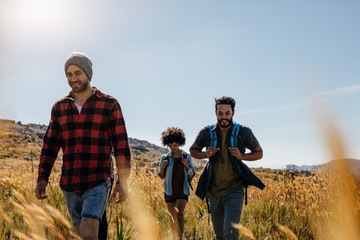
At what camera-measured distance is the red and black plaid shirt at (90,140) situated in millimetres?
3062

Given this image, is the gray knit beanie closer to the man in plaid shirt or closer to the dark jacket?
the man in plaid shirt

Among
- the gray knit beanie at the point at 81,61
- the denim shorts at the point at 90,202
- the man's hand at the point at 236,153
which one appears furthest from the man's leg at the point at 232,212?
the gray knit beanie at the point at 81,61

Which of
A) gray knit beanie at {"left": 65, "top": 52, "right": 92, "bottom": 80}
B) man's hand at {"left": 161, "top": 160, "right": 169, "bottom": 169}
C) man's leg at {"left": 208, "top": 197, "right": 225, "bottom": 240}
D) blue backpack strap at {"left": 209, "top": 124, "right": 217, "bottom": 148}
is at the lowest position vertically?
man's leg at {"left": 208, "top": 197, "right": 225, "bottom": 240}

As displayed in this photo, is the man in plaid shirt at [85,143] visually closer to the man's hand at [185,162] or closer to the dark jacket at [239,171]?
the dark jacket at [239,171]

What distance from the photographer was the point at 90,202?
283 centimetres

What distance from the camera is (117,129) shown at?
127 inches

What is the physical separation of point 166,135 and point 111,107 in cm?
247

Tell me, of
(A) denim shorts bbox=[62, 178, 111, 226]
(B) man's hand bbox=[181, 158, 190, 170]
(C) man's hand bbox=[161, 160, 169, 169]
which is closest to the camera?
(A) denim shorts bbox=[62, 178, 111, 226]

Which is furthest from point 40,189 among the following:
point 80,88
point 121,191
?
point 80,88

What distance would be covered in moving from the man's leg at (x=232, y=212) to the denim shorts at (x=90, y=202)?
1.53 metres

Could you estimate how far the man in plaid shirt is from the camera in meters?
3.03

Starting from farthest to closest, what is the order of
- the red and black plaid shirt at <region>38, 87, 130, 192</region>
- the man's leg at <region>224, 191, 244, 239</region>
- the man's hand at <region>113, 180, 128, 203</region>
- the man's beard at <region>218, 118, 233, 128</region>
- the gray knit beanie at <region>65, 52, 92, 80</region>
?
the man's beard at <region>218, 118, 233, 128</region> → the man's leg at <region>224, 191, 244, 239</region> → the gray knit beanie at <region>65, 52, 92, 80</region> → the red and black plaid shirt at <region>38, 87, 130, 192</region> → the man's hand at <region>113, 180, 128, 203</region>

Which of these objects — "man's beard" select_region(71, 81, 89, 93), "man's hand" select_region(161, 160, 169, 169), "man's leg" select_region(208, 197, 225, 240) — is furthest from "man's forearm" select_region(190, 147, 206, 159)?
"man's beard" select_region(71, 81, 89, 93)

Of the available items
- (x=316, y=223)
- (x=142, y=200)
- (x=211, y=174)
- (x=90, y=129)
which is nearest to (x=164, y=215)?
(x=142, y=200)
